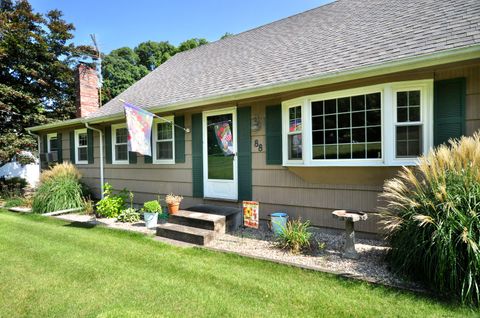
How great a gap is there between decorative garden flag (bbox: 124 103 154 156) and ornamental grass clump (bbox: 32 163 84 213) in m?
3.53

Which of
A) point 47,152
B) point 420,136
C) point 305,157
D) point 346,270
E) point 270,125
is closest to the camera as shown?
point 346,270

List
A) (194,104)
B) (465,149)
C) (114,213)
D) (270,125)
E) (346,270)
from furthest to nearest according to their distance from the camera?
(114,213), (194,104), (270,125), (346,270), (465,149)

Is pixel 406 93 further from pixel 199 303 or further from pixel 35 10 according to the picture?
pixel 35 10

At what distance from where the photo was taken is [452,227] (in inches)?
109

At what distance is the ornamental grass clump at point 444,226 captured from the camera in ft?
8.77

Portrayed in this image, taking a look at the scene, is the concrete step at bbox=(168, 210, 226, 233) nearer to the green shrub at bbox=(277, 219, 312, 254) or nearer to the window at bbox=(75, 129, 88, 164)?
the green shrub at bbox=(277, 219, 312, 254)

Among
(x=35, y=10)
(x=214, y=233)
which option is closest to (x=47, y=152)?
(x=35, y=10)

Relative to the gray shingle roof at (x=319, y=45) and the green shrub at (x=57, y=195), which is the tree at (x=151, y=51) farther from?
the green shrub at (x=57, y=195)

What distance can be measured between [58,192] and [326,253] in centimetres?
750

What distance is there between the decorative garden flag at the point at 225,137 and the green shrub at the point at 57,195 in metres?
4.96

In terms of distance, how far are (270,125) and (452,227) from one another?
132 inches

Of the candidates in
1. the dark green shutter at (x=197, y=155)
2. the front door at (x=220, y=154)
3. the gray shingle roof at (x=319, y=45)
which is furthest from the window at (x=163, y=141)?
the front door at (x=220, y=154)

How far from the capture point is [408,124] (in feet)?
13.5

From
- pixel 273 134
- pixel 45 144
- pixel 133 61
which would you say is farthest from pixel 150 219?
pixel 133 61
